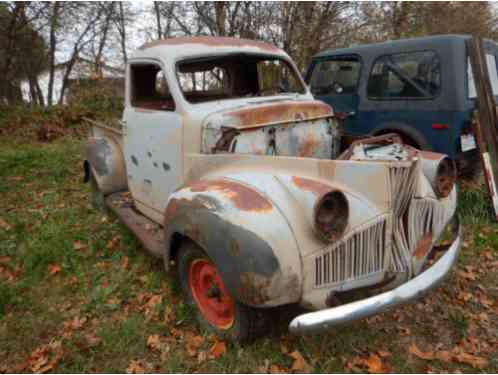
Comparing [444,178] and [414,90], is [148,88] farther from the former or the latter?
[414,90]

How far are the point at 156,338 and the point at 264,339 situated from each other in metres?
0.78

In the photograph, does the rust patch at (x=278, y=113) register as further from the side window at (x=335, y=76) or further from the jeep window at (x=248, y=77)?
the side window at (x=335, y=76)

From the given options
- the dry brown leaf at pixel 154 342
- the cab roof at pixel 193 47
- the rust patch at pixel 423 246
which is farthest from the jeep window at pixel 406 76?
the dry brown leaf at pixel 154 342

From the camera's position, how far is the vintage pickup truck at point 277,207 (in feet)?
6.36

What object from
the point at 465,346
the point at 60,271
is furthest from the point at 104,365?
the point at 465,346

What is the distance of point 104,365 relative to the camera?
245 cm

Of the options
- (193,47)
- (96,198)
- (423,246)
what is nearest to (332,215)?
(423,246)

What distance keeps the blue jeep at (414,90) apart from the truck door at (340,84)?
15 millimetres

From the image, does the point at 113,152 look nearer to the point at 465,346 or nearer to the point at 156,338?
the point at 156,338

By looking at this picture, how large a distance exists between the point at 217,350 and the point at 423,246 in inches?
58.9

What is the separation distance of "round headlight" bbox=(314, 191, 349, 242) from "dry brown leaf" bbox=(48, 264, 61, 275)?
2824 mm

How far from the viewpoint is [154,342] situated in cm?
261

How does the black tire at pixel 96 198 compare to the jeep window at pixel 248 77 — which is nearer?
the jeep window at pixel 248 77

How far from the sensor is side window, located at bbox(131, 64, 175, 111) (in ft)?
12.4
